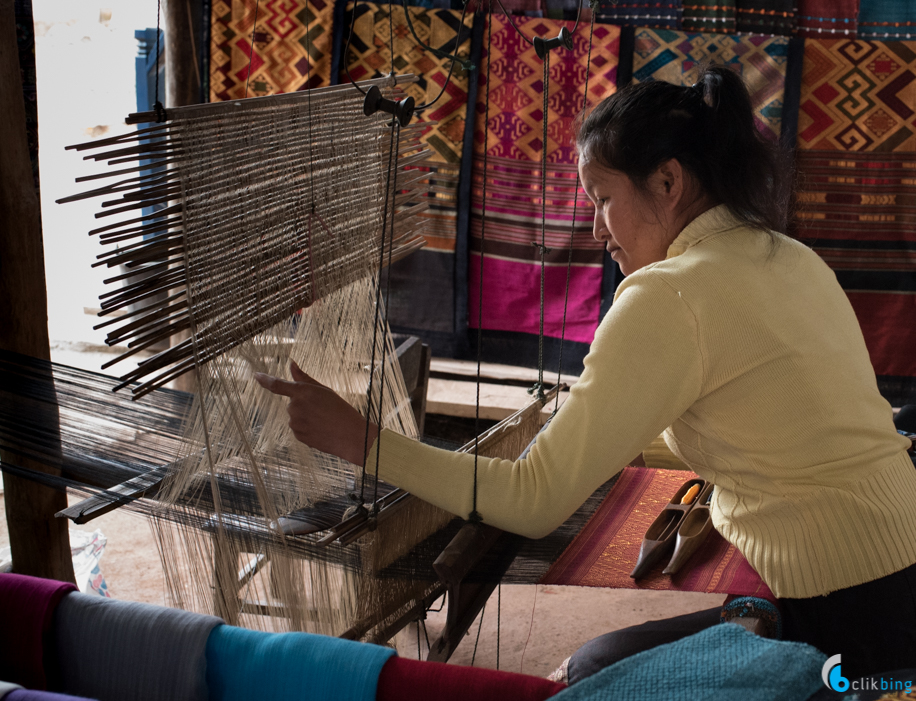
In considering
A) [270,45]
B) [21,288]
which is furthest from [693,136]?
[270,45]

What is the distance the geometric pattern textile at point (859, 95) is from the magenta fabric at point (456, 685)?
3282 millimetres

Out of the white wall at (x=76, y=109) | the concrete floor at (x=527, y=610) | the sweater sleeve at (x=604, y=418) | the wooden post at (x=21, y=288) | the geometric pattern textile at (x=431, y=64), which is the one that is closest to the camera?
the sweater sleeve at (x=604, y=418)

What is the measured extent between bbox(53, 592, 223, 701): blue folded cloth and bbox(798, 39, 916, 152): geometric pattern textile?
11.1 ft

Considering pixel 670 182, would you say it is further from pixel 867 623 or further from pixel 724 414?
pixel 867 623

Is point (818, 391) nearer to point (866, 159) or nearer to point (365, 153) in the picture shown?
point (365, 153)

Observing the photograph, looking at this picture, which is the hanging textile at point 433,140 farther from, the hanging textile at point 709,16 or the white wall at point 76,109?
the white wall at point 76,109

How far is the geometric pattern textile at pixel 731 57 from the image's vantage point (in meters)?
3.41

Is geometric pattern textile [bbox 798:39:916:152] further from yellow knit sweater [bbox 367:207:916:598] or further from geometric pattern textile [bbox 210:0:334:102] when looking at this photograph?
yellow knit sweater [bbox 367:207:916:598]

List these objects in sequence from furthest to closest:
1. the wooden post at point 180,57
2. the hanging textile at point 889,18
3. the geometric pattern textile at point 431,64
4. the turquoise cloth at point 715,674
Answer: the geometric pattern textile at point 431,64 < the hanging textile at point 889,18 < the wooden post at point 180,57 < the turquoise cloth at point 715,674

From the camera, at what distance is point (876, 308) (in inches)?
140

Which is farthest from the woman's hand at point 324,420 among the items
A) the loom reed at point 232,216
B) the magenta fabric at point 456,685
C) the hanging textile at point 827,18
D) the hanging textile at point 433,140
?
the hanging textile at point 827,18

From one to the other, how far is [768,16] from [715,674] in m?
3.36

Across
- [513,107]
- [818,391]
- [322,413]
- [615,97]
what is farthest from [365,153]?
[513,107]

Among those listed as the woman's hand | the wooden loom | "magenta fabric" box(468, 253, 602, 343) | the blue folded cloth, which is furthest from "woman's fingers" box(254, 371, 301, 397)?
"magenta fabric" box(468, 253, 602, 343)
